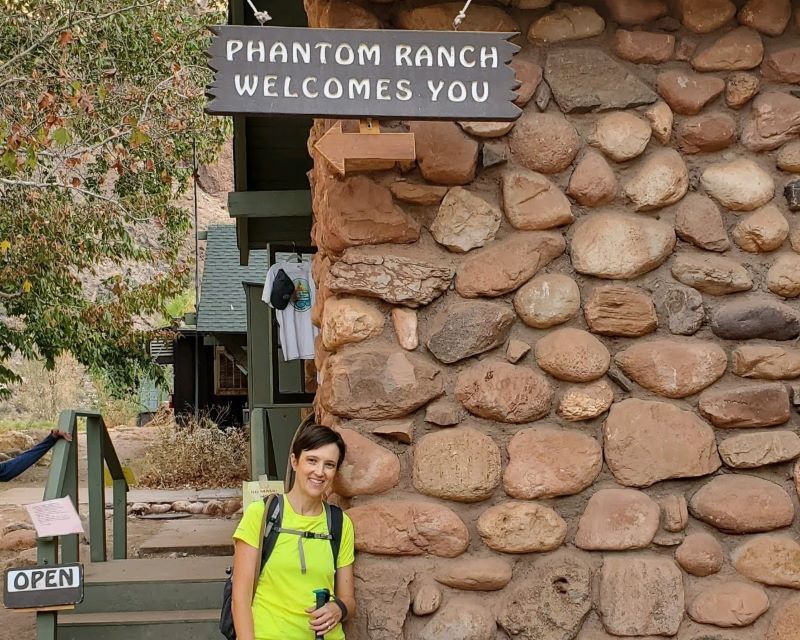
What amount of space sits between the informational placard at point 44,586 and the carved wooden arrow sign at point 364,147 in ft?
6.55

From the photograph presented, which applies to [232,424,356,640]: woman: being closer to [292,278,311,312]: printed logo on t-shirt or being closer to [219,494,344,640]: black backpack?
[219,494,344,640]: black backpack

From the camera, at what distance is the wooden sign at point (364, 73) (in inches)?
111

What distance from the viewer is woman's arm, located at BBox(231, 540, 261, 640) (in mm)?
2779

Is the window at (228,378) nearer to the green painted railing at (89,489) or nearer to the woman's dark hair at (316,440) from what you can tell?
the green painted railing at (89,489)

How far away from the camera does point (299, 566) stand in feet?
9.39

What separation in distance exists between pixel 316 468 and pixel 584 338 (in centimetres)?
95

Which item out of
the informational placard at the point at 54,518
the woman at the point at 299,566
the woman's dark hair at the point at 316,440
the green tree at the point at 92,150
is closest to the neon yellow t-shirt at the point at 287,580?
the woman at the point at 299,566

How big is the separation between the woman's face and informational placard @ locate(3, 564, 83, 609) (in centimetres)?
148

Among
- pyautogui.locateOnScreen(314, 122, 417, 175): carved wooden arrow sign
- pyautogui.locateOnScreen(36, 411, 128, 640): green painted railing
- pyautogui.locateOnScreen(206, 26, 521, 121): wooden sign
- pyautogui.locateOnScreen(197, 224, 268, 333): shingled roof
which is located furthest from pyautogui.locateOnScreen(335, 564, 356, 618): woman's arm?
pyautogui.locateOnScreen(197, 224, 268, 333): shingled roof

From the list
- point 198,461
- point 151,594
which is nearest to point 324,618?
point 151,594

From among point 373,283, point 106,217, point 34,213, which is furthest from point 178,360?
point 373,283

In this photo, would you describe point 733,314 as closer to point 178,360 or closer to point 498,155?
point 498,155

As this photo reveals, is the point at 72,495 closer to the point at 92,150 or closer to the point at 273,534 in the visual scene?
the point at 273,534

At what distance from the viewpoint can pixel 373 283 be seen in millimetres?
3164
